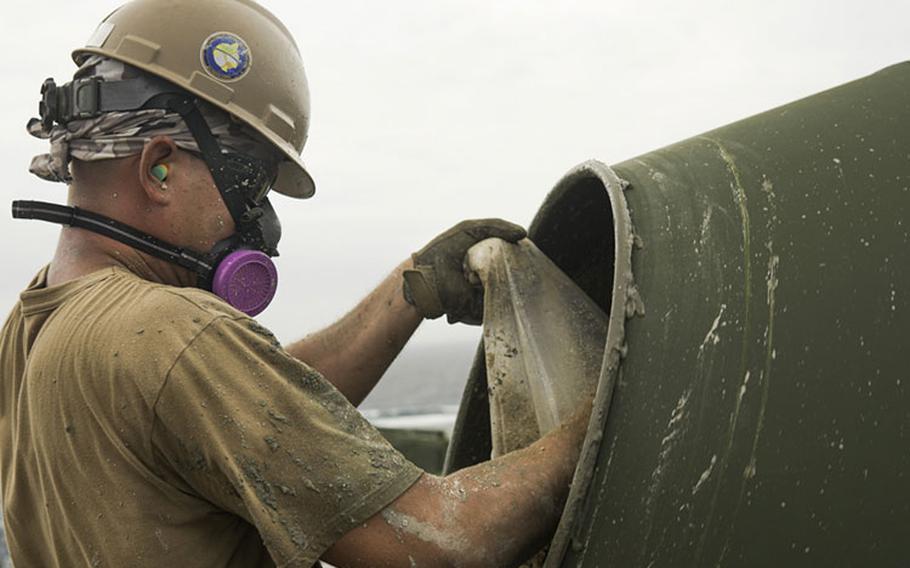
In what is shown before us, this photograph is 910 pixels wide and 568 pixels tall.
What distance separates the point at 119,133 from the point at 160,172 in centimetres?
12

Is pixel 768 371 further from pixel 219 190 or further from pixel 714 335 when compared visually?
pixel 219 190

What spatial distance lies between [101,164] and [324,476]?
0.92 meters

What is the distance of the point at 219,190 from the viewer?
2277mm

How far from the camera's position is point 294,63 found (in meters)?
2.59

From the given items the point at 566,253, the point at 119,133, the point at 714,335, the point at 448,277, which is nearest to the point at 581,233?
the point at 566,253

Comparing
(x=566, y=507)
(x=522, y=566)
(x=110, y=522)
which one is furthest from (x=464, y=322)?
(x=110, y=522)

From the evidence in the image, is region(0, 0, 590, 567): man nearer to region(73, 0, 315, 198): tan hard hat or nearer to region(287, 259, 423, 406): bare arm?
region(73, 0, 315, 198): tan hard hat

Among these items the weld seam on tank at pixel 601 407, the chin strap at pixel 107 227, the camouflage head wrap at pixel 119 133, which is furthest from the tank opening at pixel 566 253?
the chin strap at pixel 107 227

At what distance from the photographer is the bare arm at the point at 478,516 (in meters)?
1.82

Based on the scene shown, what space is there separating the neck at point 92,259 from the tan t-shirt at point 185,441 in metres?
0.14

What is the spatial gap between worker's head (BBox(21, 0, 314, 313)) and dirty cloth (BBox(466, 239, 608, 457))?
0.55 metres

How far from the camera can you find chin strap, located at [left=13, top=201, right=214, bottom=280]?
7.12ft

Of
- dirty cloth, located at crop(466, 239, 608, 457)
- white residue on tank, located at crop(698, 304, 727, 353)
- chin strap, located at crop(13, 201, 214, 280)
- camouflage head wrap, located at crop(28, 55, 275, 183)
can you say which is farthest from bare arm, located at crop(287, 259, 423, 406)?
white residue on tank, located at crop(698, 304, 727, 353)

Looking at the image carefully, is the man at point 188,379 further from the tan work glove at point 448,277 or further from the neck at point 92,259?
the tan work glove at point 448,277
